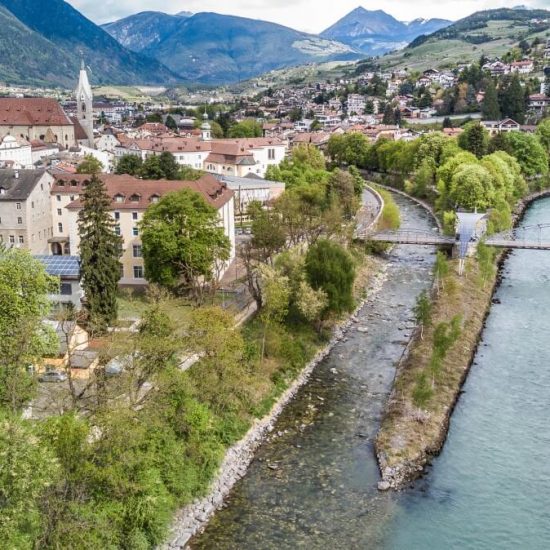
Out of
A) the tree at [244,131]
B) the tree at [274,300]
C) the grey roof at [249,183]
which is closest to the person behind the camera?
the tree at [274,300]

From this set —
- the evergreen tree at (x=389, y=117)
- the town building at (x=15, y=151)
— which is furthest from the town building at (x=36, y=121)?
the evergreen tree at (x=389, y=117)

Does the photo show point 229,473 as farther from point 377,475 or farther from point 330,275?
point 330,275

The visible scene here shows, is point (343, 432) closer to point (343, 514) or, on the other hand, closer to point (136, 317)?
point (343, 514)

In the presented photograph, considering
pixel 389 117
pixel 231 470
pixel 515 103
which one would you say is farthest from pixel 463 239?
pixel 389 117

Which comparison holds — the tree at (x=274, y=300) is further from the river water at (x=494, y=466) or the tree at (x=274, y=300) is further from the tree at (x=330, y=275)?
the river water at (x=494, y=466)

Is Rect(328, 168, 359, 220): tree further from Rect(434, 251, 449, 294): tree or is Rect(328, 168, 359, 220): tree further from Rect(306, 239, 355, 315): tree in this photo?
Rect(306, 239, 355, 315): tree

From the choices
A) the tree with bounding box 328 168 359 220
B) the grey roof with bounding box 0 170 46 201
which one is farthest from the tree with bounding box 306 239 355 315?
the tree with bounding box 328 168 359 220
